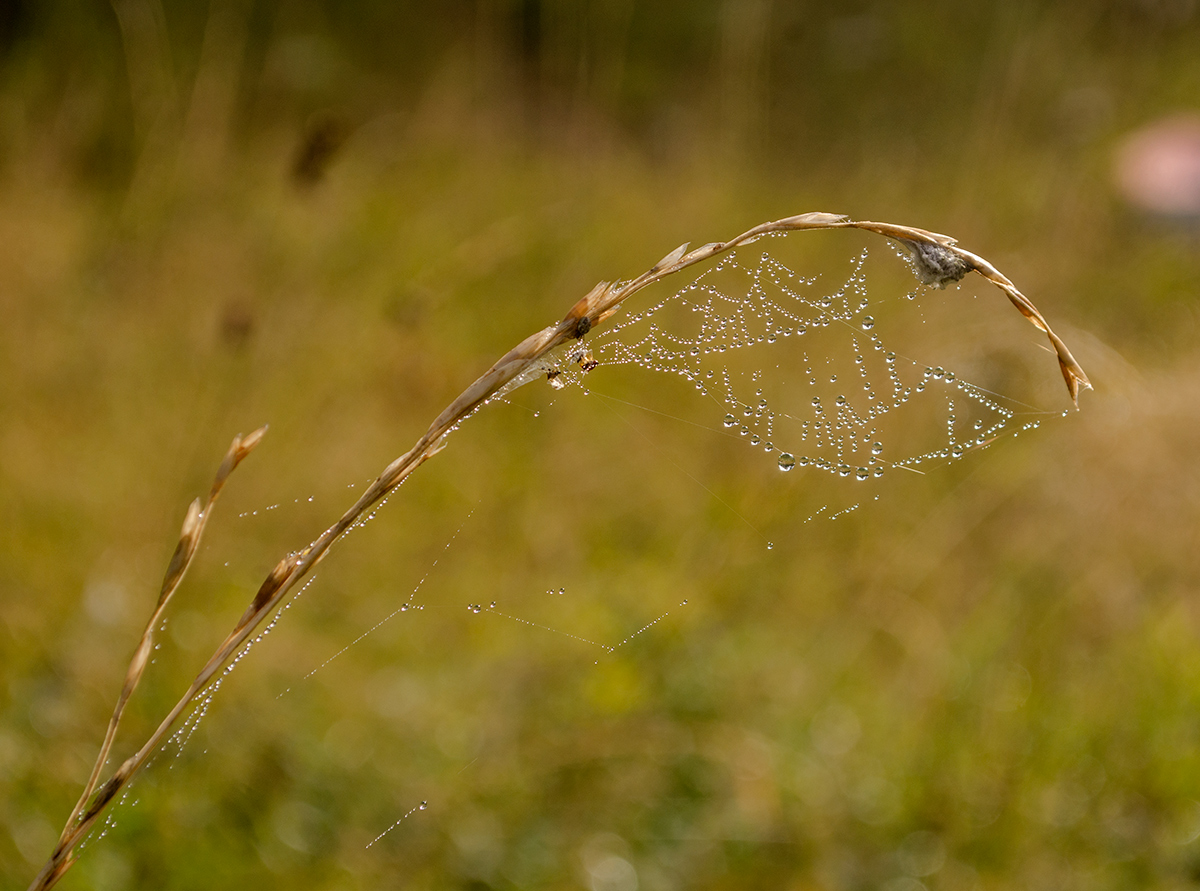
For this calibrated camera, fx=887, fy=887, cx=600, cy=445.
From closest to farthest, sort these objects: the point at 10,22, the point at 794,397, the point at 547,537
Answer: the point at 547,537 → the point at 794,397 → the point at 10,22

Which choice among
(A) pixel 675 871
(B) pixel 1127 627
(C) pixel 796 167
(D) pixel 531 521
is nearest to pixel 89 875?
(A) pixel 675 871

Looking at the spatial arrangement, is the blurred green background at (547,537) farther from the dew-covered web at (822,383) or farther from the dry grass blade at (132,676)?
the dry grass blade at (132,676)

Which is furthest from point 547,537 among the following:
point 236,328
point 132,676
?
point 132,676

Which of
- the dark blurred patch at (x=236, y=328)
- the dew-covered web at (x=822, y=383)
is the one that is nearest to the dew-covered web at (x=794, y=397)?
the dew-covered web at (x=822, y=383)

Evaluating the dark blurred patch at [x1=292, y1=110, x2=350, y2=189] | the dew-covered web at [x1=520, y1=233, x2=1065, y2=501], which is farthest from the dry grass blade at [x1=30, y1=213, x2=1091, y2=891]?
the dew-covered web at [x1=520, y1=233, x2=1065, y2=501]

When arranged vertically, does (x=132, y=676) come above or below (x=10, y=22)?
above

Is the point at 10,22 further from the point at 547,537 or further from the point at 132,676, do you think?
the point at 132,676

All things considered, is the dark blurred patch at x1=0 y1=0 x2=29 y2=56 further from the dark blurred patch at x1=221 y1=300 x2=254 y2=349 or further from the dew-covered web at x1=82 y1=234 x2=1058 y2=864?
the dark blurred patch at x1=221 y1=300 x2=254 y2=349
